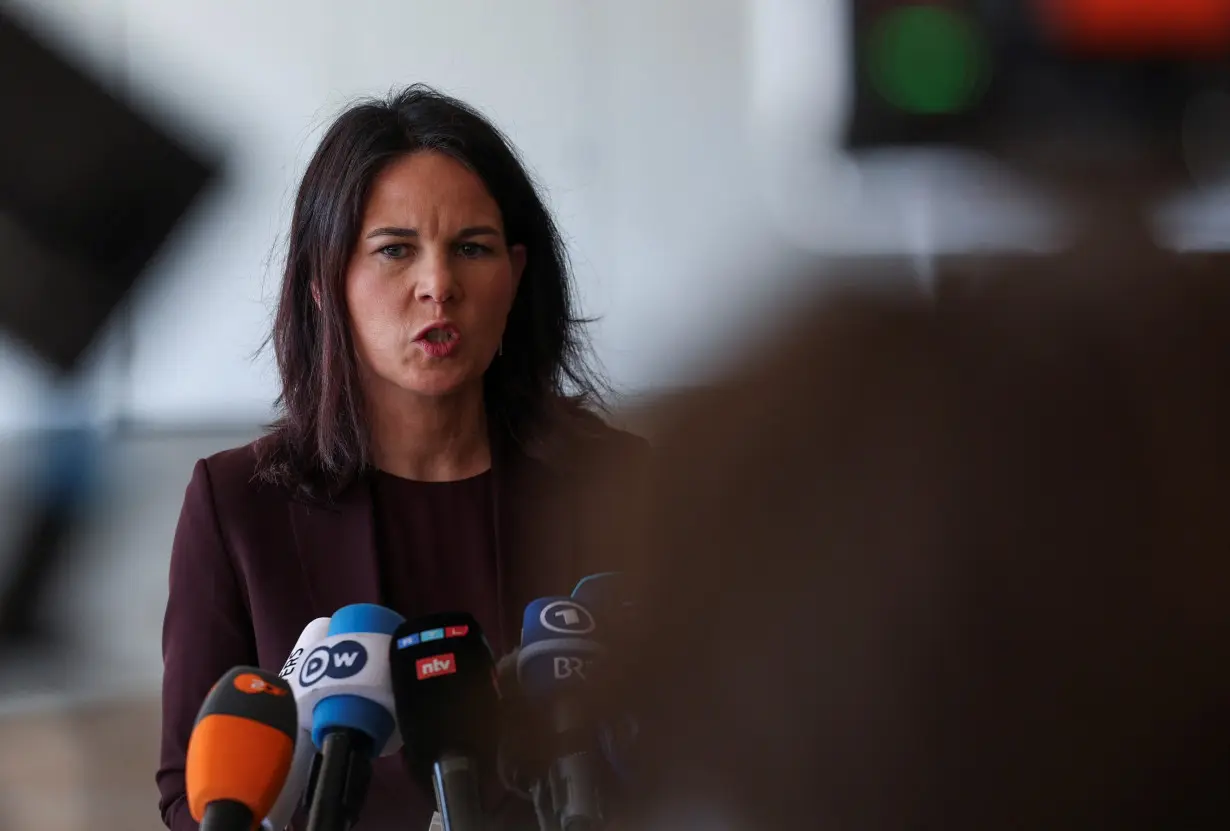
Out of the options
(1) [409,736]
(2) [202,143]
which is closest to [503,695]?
(1) [409,736]

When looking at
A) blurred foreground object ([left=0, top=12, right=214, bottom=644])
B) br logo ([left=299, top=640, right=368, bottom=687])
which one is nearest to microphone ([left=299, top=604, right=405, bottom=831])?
br logo ([left=299, top=640, right=368, bottom=687])

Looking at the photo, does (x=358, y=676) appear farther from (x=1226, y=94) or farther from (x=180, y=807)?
(x=1226, y=94)

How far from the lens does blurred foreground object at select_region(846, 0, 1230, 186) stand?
0.16 m

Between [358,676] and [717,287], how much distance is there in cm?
44

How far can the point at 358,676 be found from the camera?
0.57m

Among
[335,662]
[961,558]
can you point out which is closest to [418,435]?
[335,662]

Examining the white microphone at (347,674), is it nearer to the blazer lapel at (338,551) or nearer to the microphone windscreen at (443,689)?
the microphone windscreen at (443,689)

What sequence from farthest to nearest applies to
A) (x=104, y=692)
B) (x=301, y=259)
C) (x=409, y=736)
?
(x=104, y=692)
(x=301, y=259)
(x=409, y=736)

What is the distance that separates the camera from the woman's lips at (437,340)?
3.18 ft

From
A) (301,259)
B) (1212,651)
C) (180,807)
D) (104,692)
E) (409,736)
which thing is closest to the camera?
(1212,651)

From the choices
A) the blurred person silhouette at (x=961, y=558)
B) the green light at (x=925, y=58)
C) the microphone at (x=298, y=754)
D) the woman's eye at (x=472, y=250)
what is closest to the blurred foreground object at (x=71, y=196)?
the woman's eye at (x=472, y=250)

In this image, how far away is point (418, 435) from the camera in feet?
3.39

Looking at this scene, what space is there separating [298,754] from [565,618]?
0.47ft

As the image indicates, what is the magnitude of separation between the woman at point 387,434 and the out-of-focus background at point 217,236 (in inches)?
40.7
